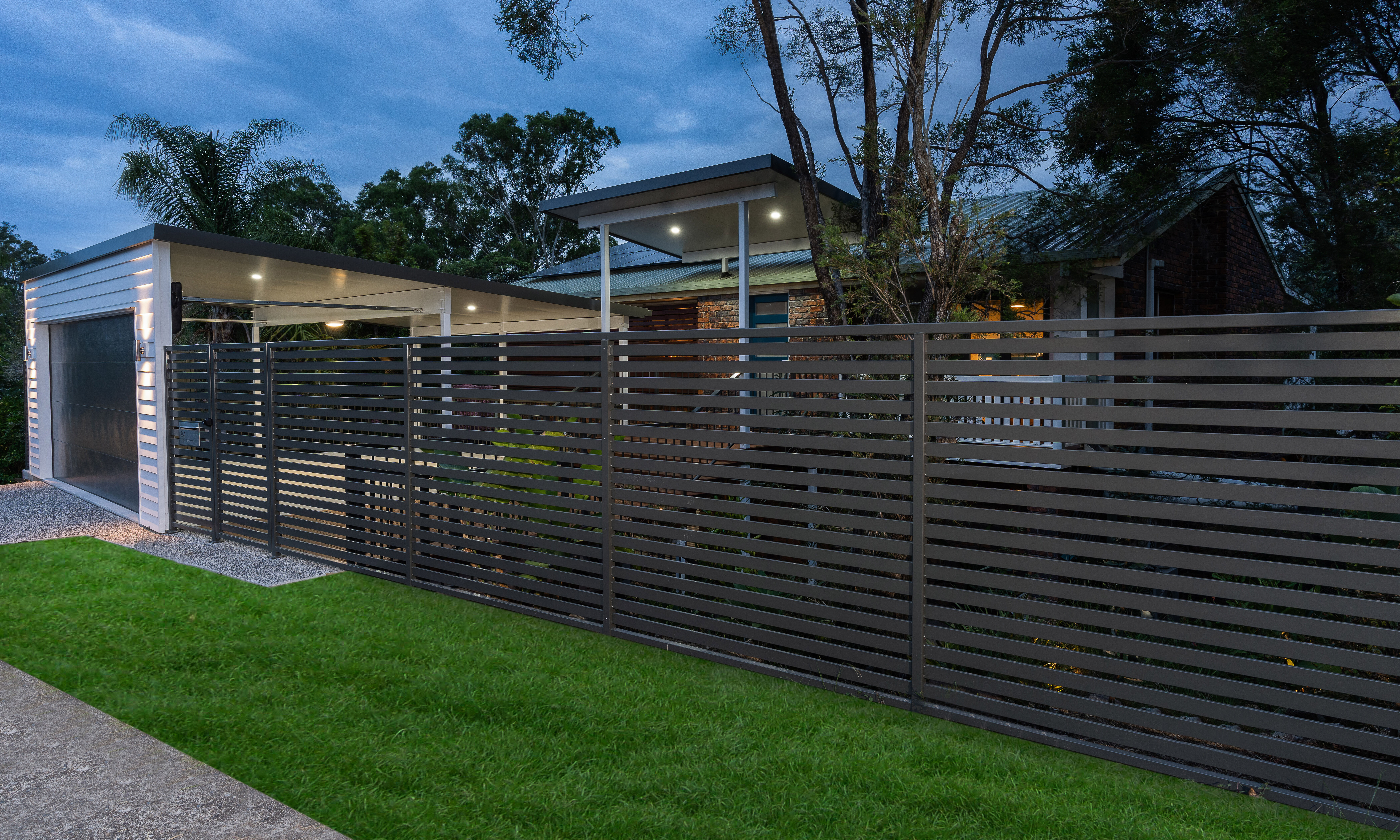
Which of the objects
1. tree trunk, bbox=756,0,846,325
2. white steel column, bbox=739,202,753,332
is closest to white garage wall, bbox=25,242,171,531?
white steel column, bbox=739,202,753,332

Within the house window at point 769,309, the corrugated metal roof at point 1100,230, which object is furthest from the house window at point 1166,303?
the house window at point 769,309

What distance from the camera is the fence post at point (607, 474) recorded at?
4.84 m

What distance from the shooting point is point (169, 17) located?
9238 cm

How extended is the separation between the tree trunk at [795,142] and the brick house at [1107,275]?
226 cm

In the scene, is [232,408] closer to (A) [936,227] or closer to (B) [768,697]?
(B) [768,697]

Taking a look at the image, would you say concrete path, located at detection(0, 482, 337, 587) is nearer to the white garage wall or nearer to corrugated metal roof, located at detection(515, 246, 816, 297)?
the white garage wall

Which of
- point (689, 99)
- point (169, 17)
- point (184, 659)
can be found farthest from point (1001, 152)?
point (169, 17)

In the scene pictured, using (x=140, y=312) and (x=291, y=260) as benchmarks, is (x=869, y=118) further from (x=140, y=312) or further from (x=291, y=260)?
(x=140, y=312)

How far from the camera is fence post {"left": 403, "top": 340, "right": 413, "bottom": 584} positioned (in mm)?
6012

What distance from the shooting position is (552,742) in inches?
134

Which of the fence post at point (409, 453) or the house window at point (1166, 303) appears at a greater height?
the house window at point (1166, 303)

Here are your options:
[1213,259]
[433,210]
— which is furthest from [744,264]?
[433,210]

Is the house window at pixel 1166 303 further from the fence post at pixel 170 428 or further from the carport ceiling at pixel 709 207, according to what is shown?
the fence post at pixel 170 428

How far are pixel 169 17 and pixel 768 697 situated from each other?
393ft
